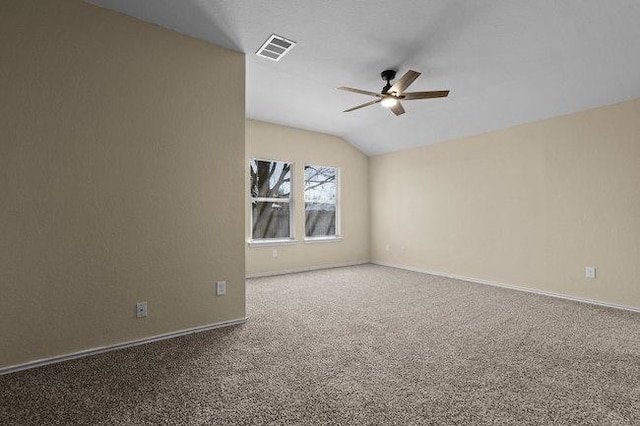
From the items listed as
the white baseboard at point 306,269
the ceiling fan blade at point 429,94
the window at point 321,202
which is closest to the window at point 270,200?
the window at point 321,202

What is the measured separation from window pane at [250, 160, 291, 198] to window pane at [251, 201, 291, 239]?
180mm

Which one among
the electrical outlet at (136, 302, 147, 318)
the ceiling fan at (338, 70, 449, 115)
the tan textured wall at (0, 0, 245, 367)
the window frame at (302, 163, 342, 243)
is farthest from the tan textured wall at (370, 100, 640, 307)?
the electrical outlet at (136, 302, 147, 318)

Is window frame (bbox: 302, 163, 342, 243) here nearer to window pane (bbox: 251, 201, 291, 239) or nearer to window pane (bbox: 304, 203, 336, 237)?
window pane (bbox: 304, 203, 336, 237)

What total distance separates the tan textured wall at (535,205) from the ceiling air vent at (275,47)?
342 cm

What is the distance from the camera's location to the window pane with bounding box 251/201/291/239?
5.39 metres

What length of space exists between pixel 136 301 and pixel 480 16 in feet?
12.2

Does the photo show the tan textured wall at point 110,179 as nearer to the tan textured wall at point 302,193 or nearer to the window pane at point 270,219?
the tan textured wall at point 302,193

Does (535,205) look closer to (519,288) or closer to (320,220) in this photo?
(519,288)

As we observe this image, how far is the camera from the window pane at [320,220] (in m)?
6.03

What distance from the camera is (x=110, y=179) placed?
2.48m

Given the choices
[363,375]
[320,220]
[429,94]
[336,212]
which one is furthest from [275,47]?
[336,212]

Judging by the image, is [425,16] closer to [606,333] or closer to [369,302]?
[369,302]

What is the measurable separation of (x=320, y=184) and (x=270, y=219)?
1.31 m

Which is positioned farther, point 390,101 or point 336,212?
point 336,212
